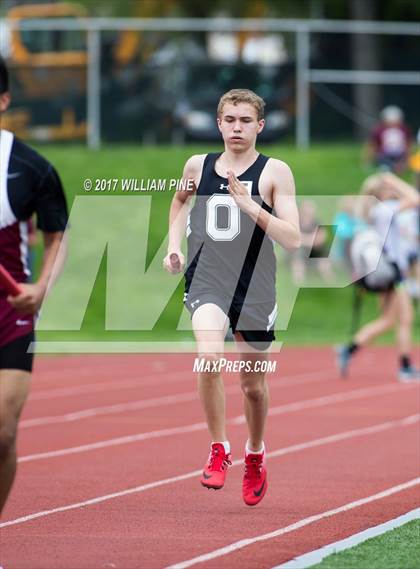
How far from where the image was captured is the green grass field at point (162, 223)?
76.1 ft

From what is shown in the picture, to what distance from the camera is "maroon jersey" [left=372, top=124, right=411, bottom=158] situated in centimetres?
2739

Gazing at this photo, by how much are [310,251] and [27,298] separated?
62.2ft

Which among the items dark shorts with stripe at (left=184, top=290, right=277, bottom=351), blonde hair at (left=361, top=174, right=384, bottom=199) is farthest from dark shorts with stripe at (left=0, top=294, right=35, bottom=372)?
blonde hair at (left=361, top=174, right=384, bottom=199)

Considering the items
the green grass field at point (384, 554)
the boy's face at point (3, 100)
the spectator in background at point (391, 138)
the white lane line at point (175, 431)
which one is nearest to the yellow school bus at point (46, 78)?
the spectator in background at point (391, 138)

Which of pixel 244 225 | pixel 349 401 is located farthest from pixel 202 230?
pixel 349 401

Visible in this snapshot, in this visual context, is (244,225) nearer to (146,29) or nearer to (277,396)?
(277,396)

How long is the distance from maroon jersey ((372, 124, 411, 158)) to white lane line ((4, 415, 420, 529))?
1482cm

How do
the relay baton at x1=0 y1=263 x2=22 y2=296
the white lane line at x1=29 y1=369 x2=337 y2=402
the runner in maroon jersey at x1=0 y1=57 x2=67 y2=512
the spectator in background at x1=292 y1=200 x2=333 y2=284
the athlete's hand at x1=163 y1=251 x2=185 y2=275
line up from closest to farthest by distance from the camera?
the relay baton at x1=0 y1=263 x2=22 y2=296
the runner in maroon jersey at x1=0 y1=57 x2=67 y2=512
the athlete's hand at x1=163 y1=251 x2=185 y2=275
the white lane line at x1=29 y1=369 x2=337 y2=402
the spectator in background at x1=292 y1=200 x2=333 y2=284

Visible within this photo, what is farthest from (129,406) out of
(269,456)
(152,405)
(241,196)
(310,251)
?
(310,251)

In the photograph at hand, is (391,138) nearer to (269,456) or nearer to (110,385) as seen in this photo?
(110,385)

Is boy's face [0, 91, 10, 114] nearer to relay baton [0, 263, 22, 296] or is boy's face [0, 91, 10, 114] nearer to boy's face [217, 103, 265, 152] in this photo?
relay baton [0, 263, 22, 296]

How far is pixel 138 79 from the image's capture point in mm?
27859

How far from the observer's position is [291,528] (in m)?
7.51

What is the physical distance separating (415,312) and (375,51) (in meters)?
6.05
